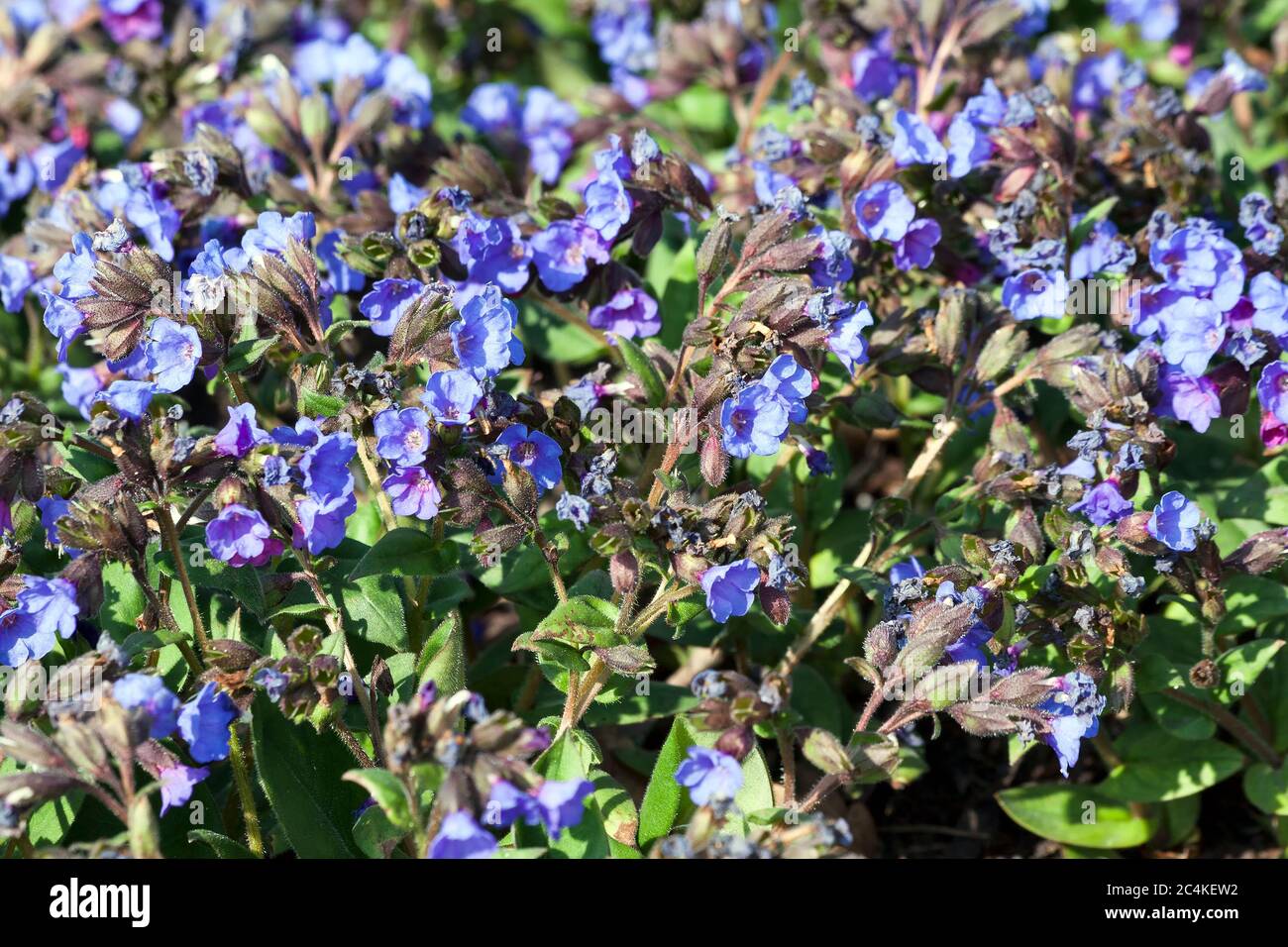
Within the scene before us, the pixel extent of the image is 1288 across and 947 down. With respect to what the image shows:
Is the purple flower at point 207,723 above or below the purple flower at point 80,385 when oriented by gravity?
below

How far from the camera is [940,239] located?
358cm

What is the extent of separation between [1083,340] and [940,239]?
1.84 ft

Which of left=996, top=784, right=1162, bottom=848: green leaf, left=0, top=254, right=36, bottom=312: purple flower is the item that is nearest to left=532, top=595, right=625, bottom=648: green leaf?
left=996, top=784, right=1162, bottom=848: green leaf

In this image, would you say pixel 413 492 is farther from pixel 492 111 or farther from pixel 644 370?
pixel 492 111

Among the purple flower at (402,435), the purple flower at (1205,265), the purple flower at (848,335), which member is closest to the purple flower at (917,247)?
the purple flower at (848,335)

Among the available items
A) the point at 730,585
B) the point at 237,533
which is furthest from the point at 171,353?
the point at 730,585

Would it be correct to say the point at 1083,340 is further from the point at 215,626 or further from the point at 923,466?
the point at 215,626

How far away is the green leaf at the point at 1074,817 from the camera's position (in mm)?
3205

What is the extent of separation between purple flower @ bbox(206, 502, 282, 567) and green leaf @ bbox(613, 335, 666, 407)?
85 cm

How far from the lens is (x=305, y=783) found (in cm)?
275

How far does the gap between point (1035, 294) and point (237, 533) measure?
1.88 m

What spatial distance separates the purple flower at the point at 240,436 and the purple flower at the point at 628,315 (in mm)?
988

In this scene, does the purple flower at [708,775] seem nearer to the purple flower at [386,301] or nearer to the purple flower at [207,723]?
the purple flower at [207,723]
